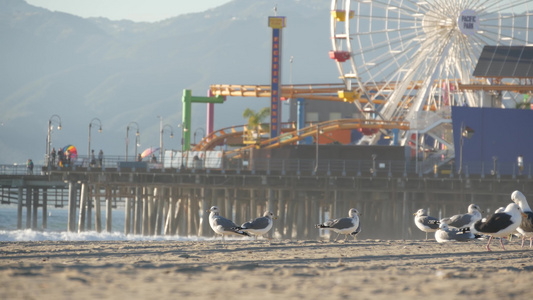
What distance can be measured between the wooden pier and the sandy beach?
30.2 meters

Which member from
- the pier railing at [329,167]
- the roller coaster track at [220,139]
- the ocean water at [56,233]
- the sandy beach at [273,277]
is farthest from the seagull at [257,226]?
the roller coaster track at [220,139]

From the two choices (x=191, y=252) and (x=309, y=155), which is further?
(x=309, y=155)

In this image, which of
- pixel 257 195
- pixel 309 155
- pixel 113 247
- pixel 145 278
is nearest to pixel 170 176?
pixel 257 195

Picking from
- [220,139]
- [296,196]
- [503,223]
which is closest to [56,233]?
[296,196]

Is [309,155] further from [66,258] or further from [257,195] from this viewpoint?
[66,258]

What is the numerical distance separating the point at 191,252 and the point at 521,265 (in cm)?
787

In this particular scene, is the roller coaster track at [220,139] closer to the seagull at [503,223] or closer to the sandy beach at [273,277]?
the seagull at [503,223]

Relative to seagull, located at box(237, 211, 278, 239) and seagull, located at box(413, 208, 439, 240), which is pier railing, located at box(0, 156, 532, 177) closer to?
seagull, located at box(413, 208, 439, 240)

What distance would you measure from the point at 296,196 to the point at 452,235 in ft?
97.2

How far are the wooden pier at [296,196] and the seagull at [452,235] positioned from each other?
24051mm

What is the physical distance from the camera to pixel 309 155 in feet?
195

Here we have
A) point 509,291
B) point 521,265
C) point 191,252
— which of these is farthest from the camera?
point 191,252

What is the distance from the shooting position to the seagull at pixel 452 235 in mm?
25570

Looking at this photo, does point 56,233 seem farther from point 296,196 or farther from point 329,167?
point 329,167
